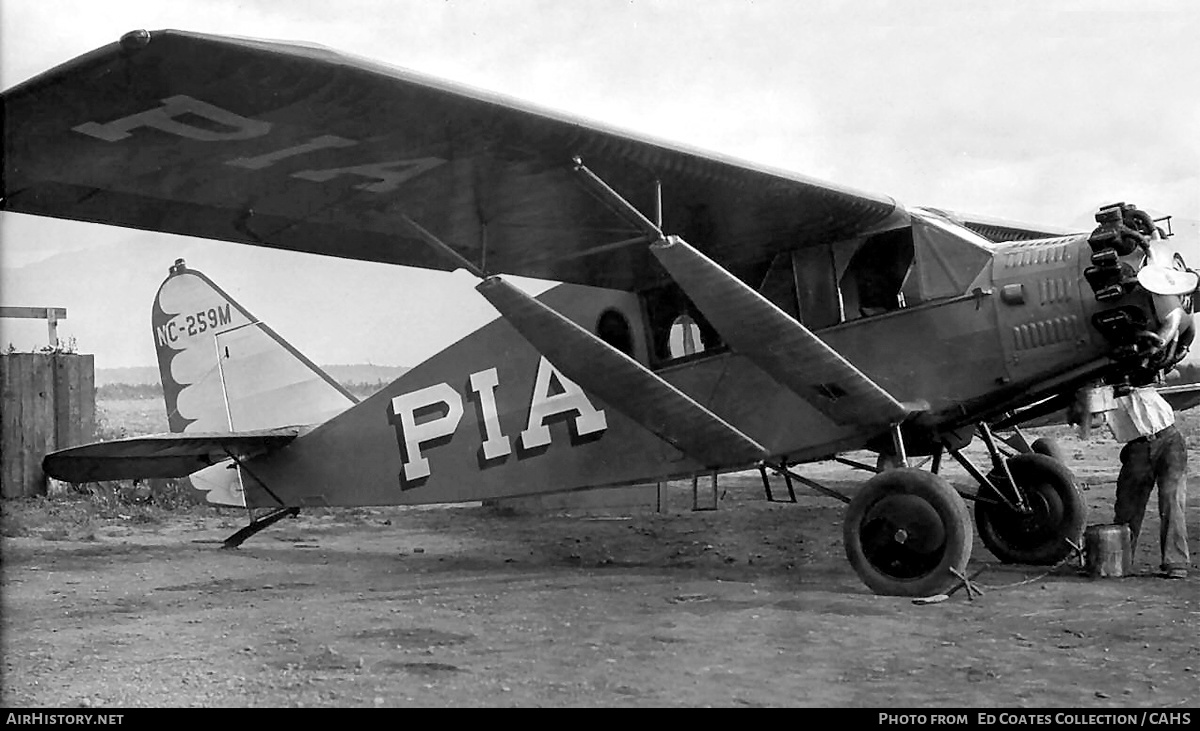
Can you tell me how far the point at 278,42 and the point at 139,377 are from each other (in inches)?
437

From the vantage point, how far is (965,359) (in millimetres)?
5934

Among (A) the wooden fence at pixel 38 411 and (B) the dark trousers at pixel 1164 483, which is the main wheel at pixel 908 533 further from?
(A) the wooden fence at pixel 38 411

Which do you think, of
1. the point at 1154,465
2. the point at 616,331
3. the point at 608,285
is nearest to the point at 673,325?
the point at 616,331

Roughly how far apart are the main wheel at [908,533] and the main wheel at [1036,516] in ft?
5.07

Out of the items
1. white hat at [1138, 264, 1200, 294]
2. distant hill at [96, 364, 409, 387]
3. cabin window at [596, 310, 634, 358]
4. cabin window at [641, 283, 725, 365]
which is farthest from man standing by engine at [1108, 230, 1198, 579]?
distant hill at [96, 364, 409, 387]

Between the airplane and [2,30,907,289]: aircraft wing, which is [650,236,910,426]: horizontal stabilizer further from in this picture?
[2,30,907,289]: aircraft wing

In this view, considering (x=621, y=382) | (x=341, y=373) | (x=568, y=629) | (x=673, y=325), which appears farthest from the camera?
(x=341, y=373)

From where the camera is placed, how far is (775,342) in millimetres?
5602

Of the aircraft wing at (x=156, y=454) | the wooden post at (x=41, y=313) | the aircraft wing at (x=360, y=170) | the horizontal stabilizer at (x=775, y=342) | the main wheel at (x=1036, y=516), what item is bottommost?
the main wheel at (x=1036, y=516)

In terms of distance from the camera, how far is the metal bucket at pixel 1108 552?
6.18 m

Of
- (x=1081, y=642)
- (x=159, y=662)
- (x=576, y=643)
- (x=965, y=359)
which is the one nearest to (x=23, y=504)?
(x=159, y=662)

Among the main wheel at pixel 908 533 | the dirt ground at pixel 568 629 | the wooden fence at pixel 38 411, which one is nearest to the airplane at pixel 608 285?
the main wheel at pixel 908 533

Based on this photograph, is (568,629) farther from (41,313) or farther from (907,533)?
(41,313)

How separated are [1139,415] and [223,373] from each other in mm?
7356
